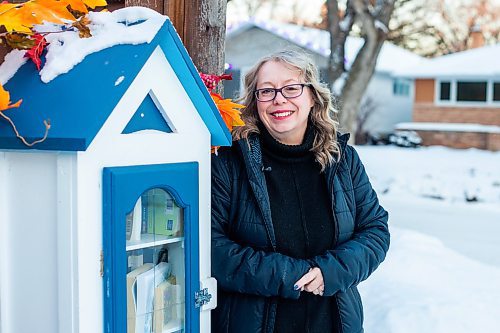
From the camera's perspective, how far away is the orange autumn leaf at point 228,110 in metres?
1.94

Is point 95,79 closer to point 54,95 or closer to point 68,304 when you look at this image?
point 54,95

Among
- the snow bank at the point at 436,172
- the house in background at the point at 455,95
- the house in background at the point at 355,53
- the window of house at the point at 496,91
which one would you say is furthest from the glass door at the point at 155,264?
the window of house at the point at 496,91

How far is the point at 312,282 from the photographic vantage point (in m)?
1.95

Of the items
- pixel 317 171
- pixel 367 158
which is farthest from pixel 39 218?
pixel 367 158

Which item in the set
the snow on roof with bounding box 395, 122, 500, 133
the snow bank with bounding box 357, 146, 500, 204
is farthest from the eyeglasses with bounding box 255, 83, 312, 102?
the snow on roof with bounding box 395, 122, 500, 133

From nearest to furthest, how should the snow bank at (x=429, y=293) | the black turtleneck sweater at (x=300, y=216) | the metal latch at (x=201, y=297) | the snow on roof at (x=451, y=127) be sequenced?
the metal latch at (x=201, y=297), the black turtleneck sweater at (x=300, y=216), the snow bank at (x=429, y=293), the snow on roof at (x=451, y=127)

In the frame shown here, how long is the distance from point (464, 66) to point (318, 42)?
667 centimetres

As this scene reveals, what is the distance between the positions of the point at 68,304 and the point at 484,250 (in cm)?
620

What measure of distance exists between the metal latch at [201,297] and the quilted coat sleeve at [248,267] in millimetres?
106

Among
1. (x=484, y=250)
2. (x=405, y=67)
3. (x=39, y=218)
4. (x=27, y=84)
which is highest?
(x=405, y=67)

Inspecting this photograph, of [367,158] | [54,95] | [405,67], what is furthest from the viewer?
[405,67]

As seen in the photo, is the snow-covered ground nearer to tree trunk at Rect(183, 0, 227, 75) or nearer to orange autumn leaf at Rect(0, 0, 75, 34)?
tree trunk at Rect(183, 0, 227, 75)

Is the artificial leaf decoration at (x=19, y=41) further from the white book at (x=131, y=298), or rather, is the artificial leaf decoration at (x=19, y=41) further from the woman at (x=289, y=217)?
the woman at (x=289, y=217)

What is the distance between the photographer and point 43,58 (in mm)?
1549
